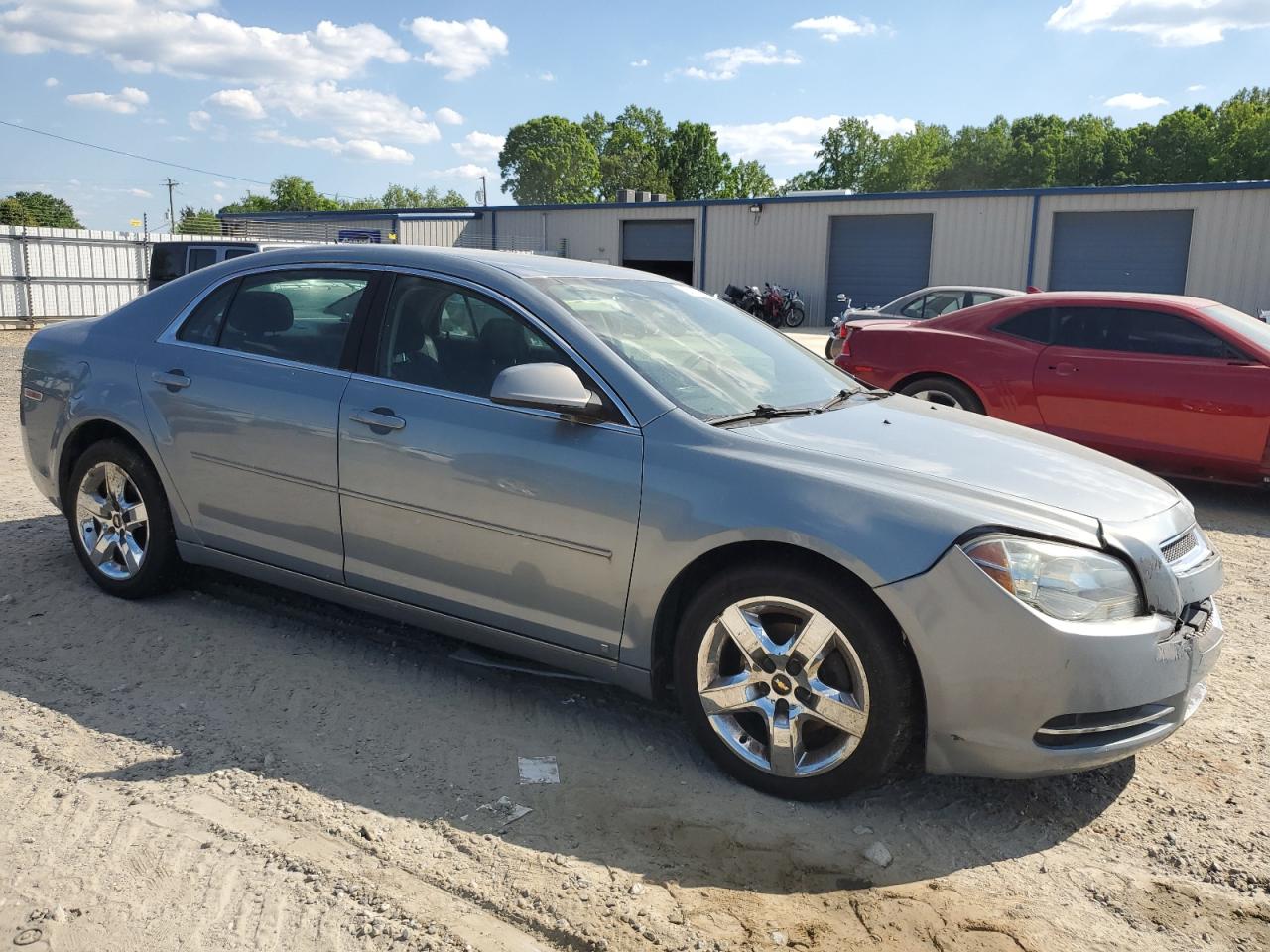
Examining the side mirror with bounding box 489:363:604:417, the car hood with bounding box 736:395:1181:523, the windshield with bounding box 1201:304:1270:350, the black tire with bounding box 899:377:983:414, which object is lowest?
the black tire with bounding box 899:377:983:414

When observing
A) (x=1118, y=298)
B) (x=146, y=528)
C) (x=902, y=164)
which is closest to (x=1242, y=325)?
(x=1118, y=298)

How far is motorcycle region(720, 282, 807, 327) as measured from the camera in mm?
30656

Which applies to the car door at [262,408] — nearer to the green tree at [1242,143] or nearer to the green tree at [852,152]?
Answer: the green tree at [1242,143]

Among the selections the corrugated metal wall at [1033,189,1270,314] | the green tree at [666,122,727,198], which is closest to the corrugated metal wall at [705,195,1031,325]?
the corrugated metal wall at [1033,189,1270,314]

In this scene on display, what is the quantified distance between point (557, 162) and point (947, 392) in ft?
372

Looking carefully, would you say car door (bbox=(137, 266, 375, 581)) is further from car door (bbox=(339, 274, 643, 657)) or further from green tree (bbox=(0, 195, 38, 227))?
green tree (bbox=(0, 195, 38, 227))

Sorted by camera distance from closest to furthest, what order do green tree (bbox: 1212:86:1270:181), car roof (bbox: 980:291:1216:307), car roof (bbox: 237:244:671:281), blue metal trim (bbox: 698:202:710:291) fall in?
car roof (bbox: 237:244:671:281) < car roof (bbox: 980:291:1216:307) < blue metal trim (bbox: 698:202:710:291) < green tree (bbox: 1212:86:1270:181)

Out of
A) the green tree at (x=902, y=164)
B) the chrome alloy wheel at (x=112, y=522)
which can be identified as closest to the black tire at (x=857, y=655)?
the chrome alloy wheel at (x=112, y=522)

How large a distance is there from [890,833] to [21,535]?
16.5 ft

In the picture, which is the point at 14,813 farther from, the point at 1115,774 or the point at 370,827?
the point at 1115,774

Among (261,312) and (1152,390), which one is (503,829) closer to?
(261,312)

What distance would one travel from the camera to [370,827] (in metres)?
2.93

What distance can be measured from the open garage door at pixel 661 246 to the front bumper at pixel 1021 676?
1289 inches

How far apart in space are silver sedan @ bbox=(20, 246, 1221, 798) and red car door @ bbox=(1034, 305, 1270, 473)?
4.02m
